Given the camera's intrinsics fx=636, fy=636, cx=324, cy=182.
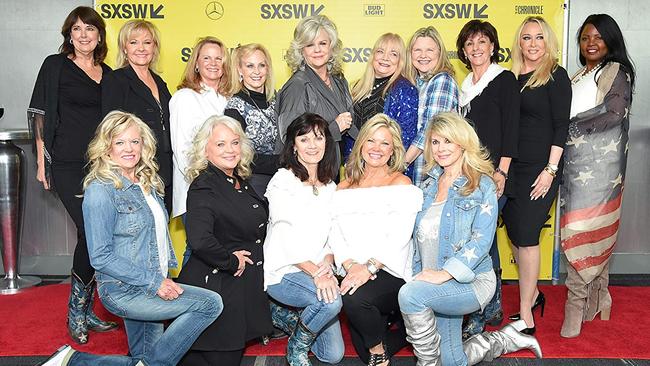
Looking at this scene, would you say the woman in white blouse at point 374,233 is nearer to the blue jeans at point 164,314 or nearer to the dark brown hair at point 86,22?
the blue jeans at point 164,314

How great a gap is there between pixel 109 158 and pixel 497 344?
6.81ft

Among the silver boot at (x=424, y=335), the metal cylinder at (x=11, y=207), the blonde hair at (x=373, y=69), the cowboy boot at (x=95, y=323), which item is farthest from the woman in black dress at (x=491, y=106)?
the metal cylinder at (x=11, y=207)

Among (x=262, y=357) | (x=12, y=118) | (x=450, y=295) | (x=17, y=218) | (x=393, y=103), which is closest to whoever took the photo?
(x=450, y=295)

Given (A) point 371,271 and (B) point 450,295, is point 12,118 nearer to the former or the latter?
(A) point 371,271

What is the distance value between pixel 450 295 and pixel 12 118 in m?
3.86

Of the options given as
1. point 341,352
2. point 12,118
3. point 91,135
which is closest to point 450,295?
point 341,352

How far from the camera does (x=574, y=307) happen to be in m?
3.55

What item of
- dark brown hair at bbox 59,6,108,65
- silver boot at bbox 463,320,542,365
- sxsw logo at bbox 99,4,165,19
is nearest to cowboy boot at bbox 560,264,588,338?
silver boot at bbox 463,320,542,365

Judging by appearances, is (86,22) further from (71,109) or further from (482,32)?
(482,32)

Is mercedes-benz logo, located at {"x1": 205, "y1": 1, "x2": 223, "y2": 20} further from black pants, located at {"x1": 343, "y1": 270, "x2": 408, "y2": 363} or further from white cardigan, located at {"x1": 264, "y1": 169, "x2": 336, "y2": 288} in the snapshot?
black pants, located at {"x1": 343, "y1": 270, "x2": 408, "y2": 363}

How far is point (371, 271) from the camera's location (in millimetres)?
3051

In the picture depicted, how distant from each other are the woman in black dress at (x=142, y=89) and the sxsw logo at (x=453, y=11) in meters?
2.10

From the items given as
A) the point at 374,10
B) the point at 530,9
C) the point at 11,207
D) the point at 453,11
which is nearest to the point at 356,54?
the point at 374,10

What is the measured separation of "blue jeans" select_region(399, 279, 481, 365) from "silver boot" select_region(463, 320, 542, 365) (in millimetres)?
117
